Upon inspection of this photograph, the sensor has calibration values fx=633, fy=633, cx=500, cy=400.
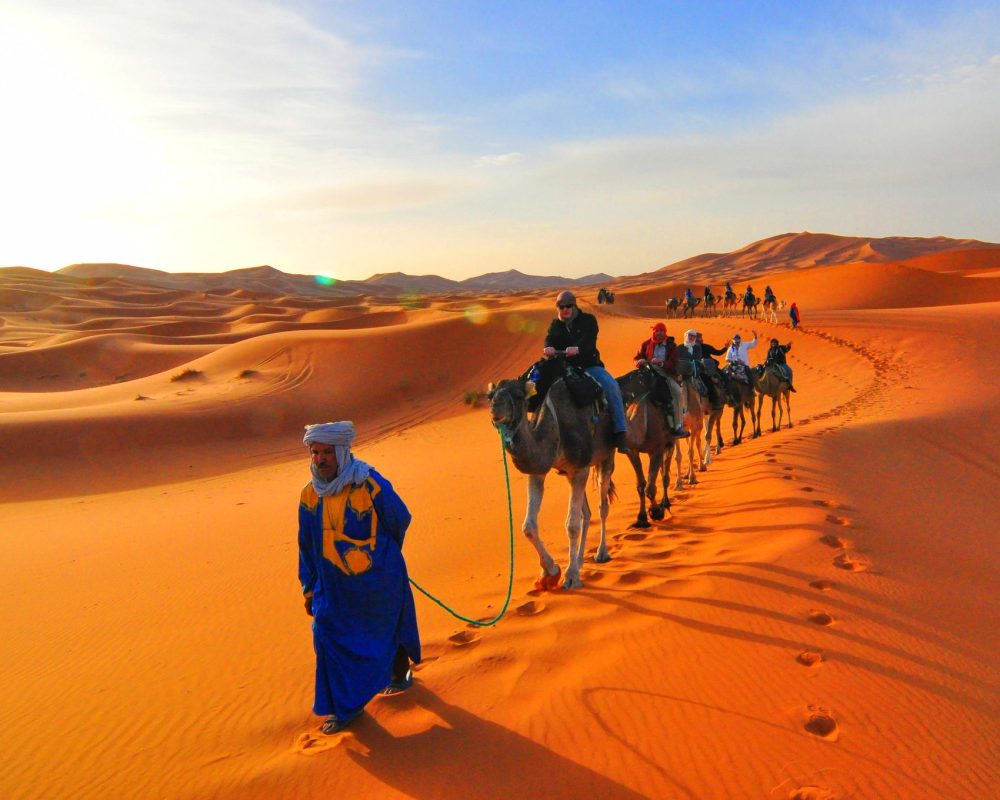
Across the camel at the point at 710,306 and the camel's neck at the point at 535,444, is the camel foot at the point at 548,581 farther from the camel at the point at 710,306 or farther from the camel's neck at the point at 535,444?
the camel at the point at 710,306

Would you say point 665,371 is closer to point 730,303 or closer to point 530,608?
point 530,608

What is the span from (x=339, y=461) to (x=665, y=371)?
6.08 m

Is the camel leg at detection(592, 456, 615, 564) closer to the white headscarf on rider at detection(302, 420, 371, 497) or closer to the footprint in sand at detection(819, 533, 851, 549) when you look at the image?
the footprint in sand at detection(819, 533, 851, 549)

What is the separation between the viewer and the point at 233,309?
65.4 m

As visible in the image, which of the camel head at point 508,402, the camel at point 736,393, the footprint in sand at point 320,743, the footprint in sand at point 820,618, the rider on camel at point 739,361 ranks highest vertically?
the camel head at point 508,402

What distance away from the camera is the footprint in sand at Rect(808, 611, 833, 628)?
498 cm

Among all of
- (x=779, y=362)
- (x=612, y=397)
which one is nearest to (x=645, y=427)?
(x=612, y=397)

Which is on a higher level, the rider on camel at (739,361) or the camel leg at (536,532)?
the rider on camel at (739,361)

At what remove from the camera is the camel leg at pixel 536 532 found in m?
5.86

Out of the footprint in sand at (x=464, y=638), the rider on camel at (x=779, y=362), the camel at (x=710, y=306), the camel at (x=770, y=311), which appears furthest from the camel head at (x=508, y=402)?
the camel at (x=710, y=306)

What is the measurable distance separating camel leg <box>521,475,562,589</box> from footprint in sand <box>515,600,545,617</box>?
1.12 ft

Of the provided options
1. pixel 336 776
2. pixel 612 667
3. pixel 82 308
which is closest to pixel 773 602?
pixel 612 667

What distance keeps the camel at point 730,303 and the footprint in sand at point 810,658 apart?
39.2 meters

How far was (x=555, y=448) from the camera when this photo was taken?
6.12 m
